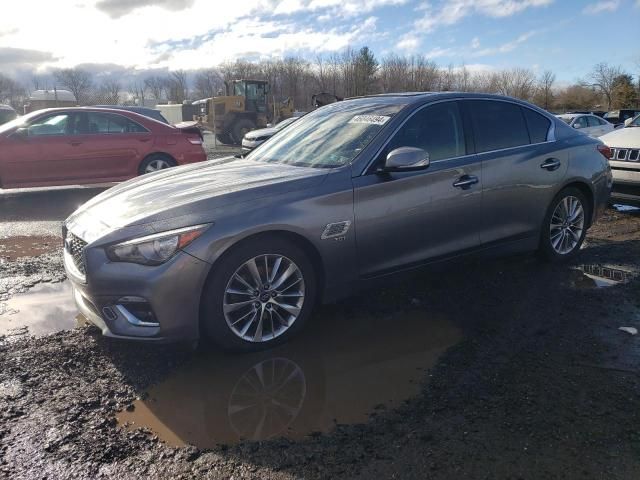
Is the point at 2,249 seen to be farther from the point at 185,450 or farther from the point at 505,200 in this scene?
the point at 505,200

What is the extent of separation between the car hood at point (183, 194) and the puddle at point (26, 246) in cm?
246

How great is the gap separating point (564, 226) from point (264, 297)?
3376mm

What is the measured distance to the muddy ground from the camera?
2352 millimetres

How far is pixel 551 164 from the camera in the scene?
4832 millimetres

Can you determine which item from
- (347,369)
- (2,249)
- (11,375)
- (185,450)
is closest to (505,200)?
(347,369)

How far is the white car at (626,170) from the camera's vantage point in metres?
7.04

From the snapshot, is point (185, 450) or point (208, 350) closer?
point (185, 450)

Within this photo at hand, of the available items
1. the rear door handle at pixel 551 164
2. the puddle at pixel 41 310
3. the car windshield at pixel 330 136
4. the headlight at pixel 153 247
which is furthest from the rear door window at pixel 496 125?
the puddle at pixel 41 310

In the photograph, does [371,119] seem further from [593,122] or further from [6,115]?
[6,115]

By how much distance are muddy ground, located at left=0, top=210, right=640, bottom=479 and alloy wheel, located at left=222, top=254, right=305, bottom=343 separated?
193 millimetres

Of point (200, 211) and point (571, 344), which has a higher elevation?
point (200, 211)

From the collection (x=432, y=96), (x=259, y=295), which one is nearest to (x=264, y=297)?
(x=259, y=295)

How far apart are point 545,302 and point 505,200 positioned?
36.2 inches

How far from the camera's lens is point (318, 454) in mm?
2416
